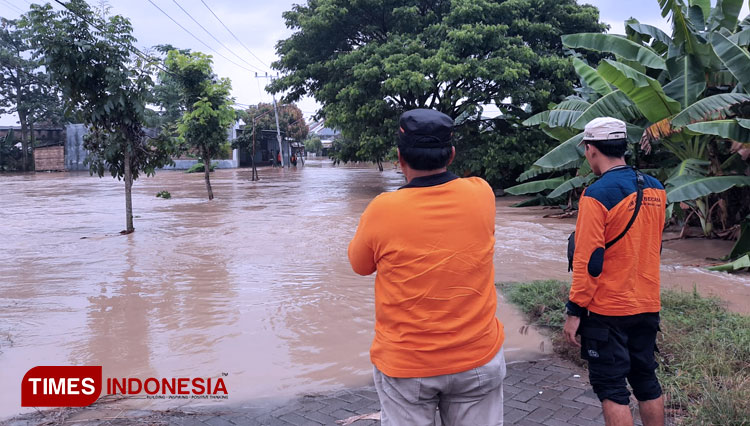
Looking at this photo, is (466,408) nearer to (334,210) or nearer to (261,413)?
(261,413)

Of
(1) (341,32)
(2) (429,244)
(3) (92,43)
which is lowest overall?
(2) (429,244)

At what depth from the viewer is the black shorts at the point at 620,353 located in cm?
269

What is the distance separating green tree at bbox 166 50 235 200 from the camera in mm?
18672

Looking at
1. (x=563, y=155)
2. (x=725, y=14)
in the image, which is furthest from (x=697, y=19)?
(x=563, y=155)

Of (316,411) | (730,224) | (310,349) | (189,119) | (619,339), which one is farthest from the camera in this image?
(189,119)

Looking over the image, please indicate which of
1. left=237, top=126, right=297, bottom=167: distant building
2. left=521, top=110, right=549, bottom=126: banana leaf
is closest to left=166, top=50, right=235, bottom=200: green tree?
left=521, top=110, right=549, bottom=126: banana leaf

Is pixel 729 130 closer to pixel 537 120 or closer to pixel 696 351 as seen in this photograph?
pixel 696 351

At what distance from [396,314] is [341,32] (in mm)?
21781

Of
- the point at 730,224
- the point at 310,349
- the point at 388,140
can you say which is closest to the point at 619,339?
the point at 310,349

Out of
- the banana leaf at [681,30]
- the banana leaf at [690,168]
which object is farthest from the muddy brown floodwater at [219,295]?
the banana leaf at [681,30]

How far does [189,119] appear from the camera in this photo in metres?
19.3

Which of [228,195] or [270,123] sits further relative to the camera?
[270,123]

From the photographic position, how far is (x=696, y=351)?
4.05 metres

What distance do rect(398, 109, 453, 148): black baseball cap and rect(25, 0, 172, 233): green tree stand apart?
10.4 meters
